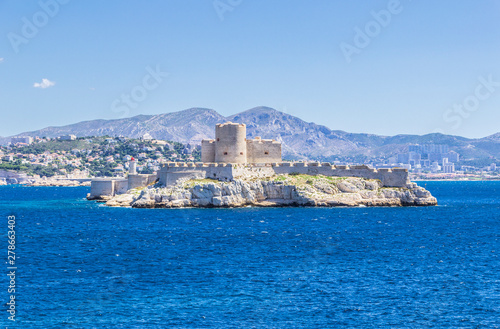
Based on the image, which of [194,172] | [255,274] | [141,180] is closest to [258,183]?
[194,172]

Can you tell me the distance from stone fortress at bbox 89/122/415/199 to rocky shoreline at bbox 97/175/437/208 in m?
1.17

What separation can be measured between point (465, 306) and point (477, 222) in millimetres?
38509

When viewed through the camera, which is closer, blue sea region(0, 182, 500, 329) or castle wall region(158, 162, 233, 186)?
blue sea region(0, 182, 500, 329)

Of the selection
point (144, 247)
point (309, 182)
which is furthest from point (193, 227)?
point (309, 182)

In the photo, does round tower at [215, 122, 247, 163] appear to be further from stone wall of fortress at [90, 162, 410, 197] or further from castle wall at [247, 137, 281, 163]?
stone wall of fortress at [90, 162, 410, 197]

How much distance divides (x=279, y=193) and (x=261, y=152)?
34.0 feet

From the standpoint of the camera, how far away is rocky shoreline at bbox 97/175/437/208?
2899 inches

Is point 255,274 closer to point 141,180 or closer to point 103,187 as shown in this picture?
point 141,180

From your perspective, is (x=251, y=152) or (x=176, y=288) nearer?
(x=176, y=288)

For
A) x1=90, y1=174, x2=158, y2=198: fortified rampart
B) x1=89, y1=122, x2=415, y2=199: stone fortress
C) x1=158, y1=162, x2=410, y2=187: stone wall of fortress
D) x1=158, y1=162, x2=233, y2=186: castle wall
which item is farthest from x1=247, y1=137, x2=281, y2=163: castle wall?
x1=90, y1=174, x2=158, y2=198: fortified rampart

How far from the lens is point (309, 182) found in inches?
3017

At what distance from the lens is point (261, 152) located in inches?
3302

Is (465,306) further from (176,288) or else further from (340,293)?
(176,288)

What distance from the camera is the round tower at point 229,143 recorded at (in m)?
80.4
